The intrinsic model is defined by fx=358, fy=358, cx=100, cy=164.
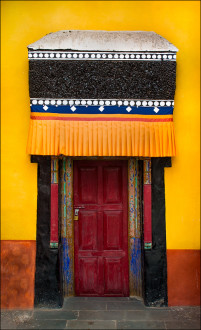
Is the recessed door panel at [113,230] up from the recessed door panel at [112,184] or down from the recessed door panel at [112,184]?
down

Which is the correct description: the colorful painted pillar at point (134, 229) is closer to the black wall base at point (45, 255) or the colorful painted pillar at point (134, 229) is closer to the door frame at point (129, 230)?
the door frame at point (129, 230)

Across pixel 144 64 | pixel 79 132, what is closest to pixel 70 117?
pixel 79 132

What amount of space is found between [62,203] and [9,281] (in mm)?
1251

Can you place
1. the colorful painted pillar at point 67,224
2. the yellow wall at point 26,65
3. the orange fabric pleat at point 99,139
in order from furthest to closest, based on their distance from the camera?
1. the colorful painted pillar at point 67,224
2. the yellow wall at point 26,65
3. the orange fabric pleat at point 99,139

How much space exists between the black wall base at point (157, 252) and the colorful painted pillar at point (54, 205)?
4.06 ft

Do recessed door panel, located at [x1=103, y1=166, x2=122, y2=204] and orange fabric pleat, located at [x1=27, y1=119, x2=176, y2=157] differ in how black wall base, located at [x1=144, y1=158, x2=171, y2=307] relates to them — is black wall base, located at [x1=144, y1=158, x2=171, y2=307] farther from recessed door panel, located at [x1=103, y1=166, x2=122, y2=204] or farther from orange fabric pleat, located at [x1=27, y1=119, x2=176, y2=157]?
recessed door panel, located at [x1=103, y1=166, x2=122, y2=204]

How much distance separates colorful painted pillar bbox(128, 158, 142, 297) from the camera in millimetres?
5090

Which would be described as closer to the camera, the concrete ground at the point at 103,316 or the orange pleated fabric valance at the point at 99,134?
the concrete ground at the point at 103,316

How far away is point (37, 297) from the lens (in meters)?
4.79

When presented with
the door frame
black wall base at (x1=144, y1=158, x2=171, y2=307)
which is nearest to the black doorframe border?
black wall base at (x1=144, y1=158, x2=171, y2=307)

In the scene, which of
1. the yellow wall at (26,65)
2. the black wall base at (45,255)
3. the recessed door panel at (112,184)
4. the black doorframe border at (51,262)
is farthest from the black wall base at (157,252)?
the black wall base at (45,255)

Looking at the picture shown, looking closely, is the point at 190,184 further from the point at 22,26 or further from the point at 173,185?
the point at 22,26

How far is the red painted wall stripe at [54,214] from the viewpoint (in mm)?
4781

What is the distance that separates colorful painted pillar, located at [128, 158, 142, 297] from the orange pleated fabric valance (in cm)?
60
